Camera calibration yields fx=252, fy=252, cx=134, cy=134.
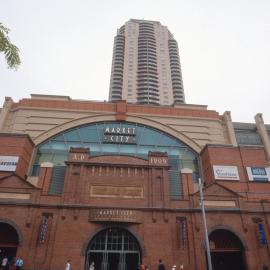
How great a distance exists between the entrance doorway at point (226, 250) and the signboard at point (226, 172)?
24.4 feet

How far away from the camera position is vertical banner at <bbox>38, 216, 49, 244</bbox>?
21.8 metres

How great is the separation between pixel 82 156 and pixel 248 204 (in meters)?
17.5

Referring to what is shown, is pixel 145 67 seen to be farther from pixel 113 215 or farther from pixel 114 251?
pixel 114 251

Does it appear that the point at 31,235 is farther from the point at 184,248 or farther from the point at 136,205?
the point at 184,248

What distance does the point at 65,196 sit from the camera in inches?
938

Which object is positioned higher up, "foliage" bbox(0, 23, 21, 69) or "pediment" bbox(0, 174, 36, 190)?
"pediment" bbox(0, 174, 36, 190)

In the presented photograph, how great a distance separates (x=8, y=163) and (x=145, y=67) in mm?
81708

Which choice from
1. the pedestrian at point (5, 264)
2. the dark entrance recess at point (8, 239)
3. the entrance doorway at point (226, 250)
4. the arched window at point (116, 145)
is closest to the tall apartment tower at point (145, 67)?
the arched window at point (116, 145)

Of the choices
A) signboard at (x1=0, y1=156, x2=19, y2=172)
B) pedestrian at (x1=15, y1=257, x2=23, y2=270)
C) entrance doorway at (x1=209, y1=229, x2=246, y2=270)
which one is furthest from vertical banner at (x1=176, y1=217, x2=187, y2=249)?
signboard at (x1=0, y1=156, x2=19, y2=172)

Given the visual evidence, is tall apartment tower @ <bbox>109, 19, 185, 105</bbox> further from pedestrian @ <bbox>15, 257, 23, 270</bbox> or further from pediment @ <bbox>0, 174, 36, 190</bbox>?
pedestrian @ <bbox>15, 257, 23, 270</bbox>

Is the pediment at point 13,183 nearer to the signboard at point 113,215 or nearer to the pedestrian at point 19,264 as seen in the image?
the pedestrian at point 19,264

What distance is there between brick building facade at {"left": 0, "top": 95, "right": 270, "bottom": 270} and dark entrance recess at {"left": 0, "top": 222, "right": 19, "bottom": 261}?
0.09m

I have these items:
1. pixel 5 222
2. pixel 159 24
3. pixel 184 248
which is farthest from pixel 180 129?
pixel 159 24

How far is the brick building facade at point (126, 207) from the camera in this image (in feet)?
72.6
